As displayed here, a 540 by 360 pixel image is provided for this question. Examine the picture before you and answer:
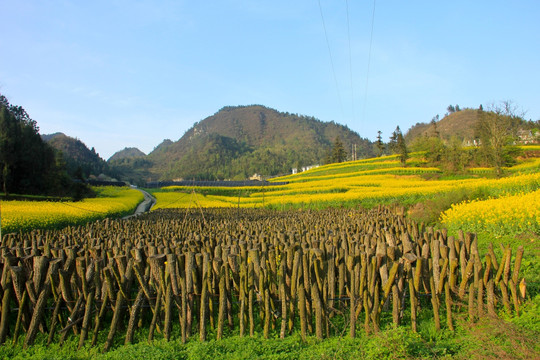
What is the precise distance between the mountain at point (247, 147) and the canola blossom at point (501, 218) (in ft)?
248

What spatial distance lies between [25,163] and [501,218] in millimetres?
33859

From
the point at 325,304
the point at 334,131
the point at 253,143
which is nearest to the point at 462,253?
the point at 325,304

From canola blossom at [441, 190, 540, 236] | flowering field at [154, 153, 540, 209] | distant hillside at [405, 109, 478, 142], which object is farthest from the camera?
distant hillside at [405, 109, 478, 142]

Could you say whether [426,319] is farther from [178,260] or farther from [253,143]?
[253,143]

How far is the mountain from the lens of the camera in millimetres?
100750

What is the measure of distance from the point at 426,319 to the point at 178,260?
3235 millimetres

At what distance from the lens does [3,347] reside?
4160mm

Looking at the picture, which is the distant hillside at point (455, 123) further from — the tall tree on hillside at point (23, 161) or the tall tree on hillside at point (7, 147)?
the tall tree on hillside at point (7, 147)

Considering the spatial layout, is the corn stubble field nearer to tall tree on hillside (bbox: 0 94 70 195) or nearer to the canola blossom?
the canola blossom

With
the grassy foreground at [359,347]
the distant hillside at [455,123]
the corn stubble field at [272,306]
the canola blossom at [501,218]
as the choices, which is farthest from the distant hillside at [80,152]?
the grassy foreground at [359,347]

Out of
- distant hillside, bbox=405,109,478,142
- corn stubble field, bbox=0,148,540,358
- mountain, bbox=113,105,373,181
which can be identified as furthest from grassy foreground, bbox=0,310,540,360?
distant hillside, bbox=405,109,478,142

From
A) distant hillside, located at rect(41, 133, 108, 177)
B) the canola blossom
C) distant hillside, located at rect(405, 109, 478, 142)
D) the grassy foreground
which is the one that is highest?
distant hillside, located at rect(405, 109, 478, 142)

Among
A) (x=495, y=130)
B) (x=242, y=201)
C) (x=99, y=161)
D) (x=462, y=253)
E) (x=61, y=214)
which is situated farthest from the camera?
(x=99, y=161)

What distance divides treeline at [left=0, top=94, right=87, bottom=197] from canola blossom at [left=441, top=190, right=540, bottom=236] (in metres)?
29.3
